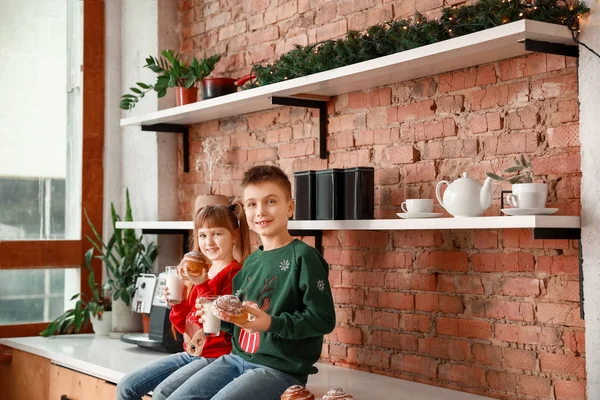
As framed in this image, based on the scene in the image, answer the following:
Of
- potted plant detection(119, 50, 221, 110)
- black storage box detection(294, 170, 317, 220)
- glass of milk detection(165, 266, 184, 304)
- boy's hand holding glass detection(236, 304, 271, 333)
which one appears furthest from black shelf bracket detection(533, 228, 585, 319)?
potted plant detection(119, 50, 221, 110)

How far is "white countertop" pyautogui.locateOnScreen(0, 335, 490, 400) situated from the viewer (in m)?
2.51

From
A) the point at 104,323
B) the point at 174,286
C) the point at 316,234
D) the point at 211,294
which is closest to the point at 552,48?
the point at 316,234

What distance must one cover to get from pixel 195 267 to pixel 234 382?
1.72 ft

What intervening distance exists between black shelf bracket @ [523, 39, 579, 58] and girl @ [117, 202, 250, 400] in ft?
4.16

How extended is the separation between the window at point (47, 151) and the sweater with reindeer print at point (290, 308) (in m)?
1.84

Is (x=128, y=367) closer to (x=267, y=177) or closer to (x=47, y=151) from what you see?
(x=267, y=177)

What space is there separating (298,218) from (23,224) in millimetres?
1761

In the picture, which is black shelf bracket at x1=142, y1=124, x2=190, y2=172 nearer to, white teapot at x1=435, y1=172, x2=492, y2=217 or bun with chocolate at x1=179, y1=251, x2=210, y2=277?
bun with chocolate at x1=179, y1=251, x2=210, y2=277

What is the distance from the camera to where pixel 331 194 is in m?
2.76

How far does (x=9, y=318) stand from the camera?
3.94 metres

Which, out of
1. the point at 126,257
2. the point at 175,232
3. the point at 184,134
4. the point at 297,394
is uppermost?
the point at 184,134

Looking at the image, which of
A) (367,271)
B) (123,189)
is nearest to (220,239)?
(367,271)

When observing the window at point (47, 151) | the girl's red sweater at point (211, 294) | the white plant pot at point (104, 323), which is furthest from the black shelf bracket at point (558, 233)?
the window at point (47, 151)

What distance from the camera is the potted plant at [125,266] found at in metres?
3.81
